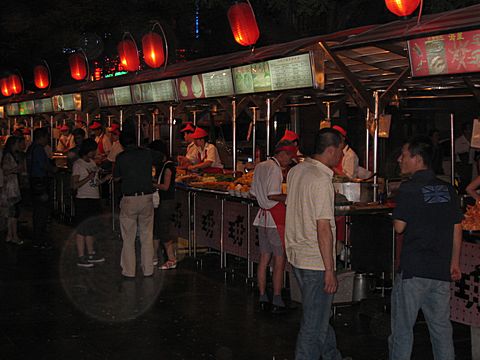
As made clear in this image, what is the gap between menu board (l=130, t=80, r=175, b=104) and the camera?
17.1 m

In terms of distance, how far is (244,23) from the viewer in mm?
14891

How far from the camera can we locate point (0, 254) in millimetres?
14820

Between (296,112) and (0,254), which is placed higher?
Result: (296,112)

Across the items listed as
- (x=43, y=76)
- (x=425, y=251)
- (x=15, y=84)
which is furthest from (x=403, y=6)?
(x=15, y=84)

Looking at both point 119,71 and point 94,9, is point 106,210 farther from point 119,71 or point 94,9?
point 94,9

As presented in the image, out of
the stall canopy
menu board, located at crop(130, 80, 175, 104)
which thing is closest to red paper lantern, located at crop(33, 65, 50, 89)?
menu board, located at crop(130, 80, 175, 104)

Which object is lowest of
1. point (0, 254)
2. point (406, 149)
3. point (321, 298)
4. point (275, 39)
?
point (0, 254)

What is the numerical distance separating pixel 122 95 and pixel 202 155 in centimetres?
268

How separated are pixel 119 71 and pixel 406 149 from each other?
22571 millimetres

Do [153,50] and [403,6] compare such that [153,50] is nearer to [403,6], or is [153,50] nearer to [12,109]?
[403,6]

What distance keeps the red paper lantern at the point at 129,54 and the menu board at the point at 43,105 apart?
22.6ft

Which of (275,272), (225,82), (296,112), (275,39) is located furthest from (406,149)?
(275,39)

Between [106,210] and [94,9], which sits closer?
[106,210]

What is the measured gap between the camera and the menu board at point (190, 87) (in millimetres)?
15323
